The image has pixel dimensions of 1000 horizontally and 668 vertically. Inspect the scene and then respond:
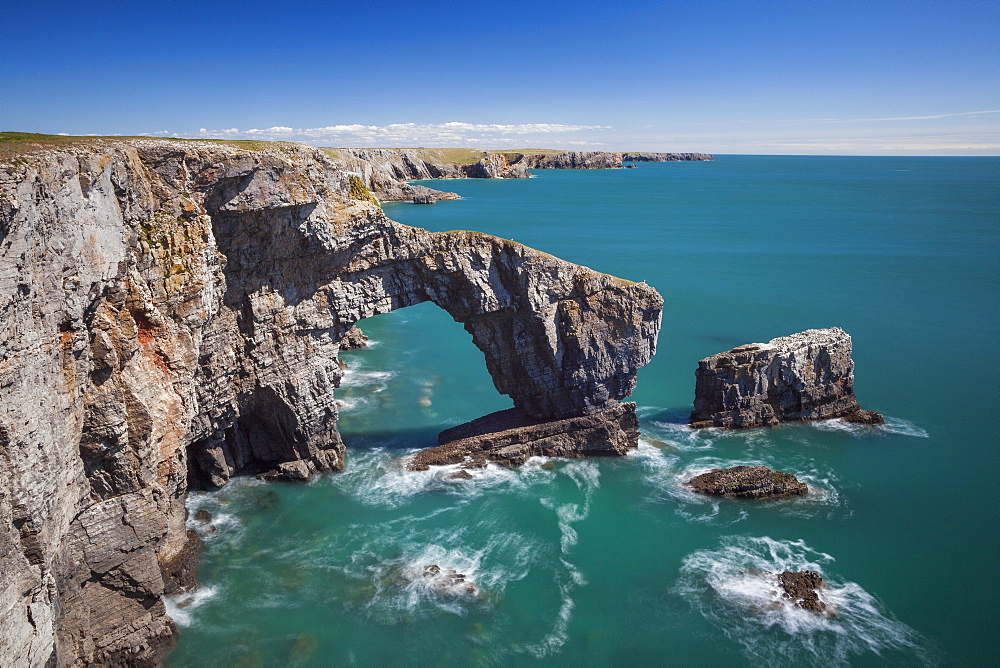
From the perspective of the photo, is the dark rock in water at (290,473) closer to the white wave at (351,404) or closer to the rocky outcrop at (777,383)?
the white wave at (351,404)

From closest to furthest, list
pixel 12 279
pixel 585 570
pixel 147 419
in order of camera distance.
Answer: pixel 12 279 → pixel 147 419 → pixel 585 570

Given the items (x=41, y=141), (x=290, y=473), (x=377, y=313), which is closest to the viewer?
(x=41, y=141)

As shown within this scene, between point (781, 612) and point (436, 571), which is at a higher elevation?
point (436, 571)

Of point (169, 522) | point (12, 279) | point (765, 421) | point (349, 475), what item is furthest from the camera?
point (765, 421)

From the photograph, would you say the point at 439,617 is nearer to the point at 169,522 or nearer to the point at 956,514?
the point at 169,522

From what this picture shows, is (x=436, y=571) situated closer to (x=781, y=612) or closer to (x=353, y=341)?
(x=781, y=612)

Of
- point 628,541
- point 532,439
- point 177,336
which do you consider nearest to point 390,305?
point 532,439

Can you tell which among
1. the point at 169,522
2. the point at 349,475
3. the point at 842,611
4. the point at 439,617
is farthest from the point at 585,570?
the point at 169,522
